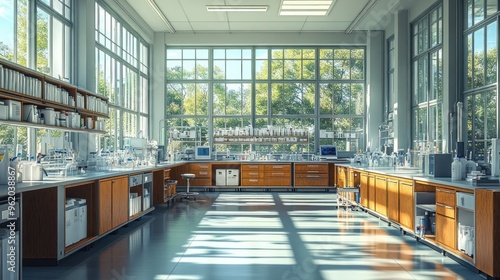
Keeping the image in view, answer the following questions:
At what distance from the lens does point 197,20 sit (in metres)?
11.9

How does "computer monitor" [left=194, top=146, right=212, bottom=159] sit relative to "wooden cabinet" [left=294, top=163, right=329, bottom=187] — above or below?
above

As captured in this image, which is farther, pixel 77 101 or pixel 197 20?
pixel 197 20

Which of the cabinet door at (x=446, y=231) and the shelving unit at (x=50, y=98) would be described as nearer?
the cabinet door at (x=446, y=231)

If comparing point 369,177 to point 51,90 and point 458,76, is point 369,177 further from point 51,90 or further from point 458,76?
point 51,90

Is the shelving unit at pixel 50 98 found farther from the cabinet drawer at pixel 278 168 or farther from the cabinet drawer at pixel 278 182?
the cabinet drawer at pixel 278 182

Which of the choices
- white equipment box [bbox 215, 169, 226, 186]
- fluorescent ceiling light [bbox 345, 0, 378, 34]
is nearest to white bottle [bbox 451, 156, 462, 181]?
fluorescent ceiling light [bbox 345, 0, 378, 34]

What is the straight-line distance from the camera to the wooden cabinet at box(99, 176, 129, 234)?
5551 mm

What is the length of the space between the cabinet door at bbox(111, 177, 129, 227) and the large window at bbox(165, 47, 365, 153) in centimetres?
699

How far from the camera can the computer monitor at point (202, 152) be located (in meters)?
12.7

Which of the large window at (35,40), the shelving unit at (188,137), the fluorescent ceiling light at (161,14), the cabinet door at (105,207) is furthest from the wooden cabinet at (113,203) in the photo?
the shelving unit at (188,137)

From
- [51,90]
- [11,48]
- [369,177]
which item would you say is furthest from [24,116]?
[369,177]

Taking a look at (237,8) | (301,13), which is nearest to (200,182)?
(237,8)

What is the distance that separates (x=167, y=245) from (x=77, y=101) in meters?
2.82

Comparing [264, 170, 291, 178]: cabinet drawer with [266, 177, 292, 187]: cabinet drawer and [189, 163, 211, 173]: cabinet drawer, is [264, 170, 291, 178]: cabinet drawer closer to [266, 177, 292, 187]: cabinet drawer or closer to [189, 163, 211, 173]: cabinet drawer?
[266, 177, 292, 187]: cabinet drawer
